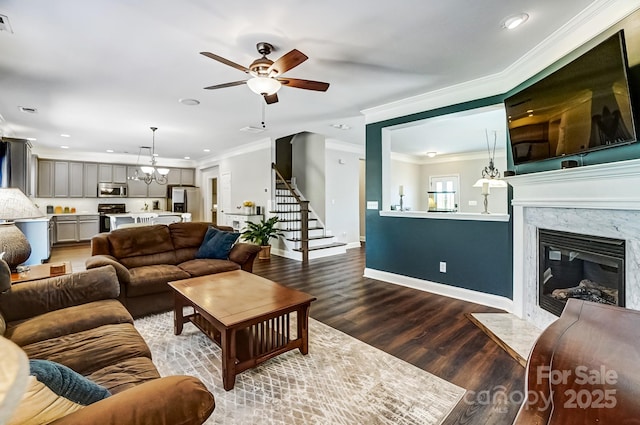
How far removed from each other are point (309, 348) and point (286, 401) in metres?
0.65

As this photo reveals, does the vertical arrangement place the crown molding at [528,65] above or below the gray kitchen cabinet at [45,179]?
above

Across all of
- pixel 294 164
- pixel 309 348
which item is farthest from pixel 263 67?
pixel 294 164

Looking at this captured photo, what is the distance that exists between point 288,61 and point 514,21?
1.80 metres

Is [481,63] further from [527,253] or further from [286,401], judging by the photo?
[286,401]

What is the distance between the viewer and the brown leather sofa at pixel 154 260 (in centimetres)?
305

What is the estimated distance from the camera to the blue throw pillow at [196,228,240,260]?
3939mm

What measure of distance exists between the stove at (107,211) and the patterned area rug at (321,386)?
7509mm

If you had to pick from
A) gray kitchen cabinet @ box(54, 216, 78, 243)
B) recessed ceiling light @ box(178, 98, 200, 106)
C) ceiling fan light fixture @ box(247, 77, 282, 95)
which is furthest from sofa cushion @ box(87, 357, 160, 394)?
gray kitchen cabinet @ box(54, 216, 78, 243)

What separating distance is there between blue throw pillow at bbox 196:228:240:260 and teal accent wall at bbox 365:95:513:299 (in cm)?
216

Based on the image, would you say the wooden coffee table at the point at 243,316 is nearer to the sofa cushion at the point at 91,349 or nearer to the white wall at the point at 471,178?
the sofa cushion at the point at 91,349

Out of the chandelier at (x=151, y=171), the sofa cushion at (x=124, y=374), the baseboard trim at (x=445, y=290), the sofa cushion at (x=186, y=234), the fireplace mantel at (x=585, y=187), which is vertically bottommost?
the baseboard trim at (x=445, y=290)

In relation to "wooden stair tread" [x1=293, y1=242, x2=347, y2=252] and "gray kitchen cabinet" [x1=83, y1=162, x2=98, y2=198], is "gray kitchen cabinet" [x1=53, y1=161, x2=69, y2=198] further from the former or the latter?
"wooden stair tread" [x1=293, y1=242, x2=347, y2=252]

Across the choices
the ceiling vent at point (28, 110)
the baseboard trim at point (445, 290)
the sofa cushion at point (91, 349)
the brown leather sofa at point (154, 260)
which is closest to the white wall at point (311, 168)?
the baseboard trim at point (445, 290)

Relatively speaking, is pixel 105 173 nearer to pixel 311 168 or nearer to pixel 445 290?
pixel 311 168
